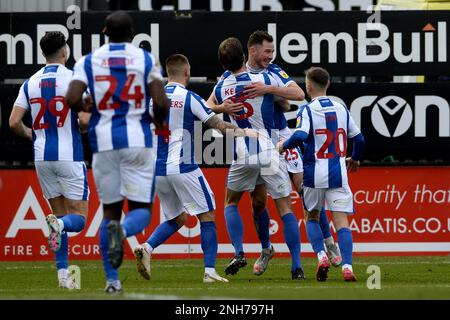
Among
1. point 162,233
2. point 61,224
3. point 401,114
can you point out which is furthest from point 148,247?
point 401,114

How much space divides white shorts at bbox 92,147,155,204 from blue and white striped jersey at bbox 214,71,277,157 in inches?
126

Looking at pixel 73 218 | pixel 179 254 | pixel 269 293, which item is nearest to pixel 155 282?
pixel 73 218

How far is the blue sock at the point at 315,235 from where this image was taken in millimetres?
11945

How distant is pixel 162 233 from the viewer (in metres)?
12.1

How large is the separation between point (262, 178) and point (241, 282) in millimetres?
1263

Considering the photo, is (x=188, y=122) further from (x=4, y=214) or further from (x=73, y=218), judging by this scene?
(x=4, y=214)

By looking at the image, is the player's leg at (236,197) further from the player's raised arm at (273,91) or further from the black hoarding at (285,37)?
the black hoarding at (285,37)

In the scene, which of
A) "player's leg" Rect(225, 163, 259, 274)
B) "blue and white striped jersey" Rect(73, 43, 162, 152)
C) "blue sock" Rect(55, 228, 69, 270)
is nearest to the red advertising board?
"player's leg" Rect(225, 163, 259, 274)

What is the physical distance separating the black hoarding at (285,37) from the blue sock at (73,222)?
4407 mm

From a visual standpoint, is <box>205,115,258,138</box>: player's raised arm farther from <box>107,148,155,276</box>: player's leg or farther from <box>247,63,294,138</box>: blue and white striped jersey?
<box>107,148,155,276</box>: player's leg

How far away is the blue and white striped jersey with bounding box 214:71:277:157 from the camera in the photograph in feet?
40.7

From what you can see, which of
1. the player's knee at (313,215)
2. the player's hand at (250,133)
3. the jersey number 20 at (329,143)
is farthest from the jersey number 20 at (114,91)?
the player's knee at (313,215)

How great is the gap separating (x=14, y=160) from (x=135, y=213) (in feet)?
21.0

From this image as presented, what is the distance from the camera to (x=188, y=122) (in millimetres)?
11836
